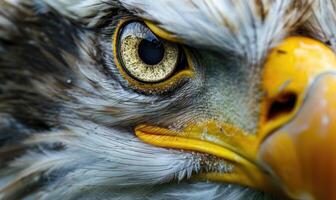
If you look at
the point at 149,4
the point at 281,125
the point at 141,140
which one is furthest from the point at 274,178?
the point at 149,4

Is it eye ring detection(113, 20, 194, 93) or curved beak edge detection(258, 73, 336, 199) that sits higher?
eye ring detection(113, 20, 194, 93)

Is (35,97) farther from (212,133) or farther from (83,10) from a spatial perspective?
(212,133)

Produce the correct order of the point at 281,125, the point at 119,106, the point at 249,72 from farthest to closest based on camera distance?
1. the point at 119,106
2. the point at 249,72
3. the point at 281,125

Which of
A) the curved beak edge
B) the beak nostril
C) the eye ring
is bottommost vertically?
the curved beak edge

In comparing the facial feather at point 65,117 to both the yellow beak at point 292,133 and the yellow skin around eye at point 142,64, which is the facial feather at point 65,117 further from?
the yellow beak at point 292,133

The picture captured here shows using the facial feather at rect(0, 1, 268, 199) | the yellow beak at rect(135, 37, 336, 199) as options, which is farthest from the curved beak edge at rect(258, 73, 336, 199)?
the facial feather at rect(0, 1, 268, 199)

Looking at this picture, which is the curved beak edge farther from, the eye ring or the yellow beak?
the eye ring

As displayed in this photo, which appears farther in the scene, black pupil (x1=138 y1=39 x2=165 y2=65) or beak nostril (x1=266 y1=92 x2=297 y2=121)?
black pupil (x1=138 y1=39 x2=165 y2=65)
